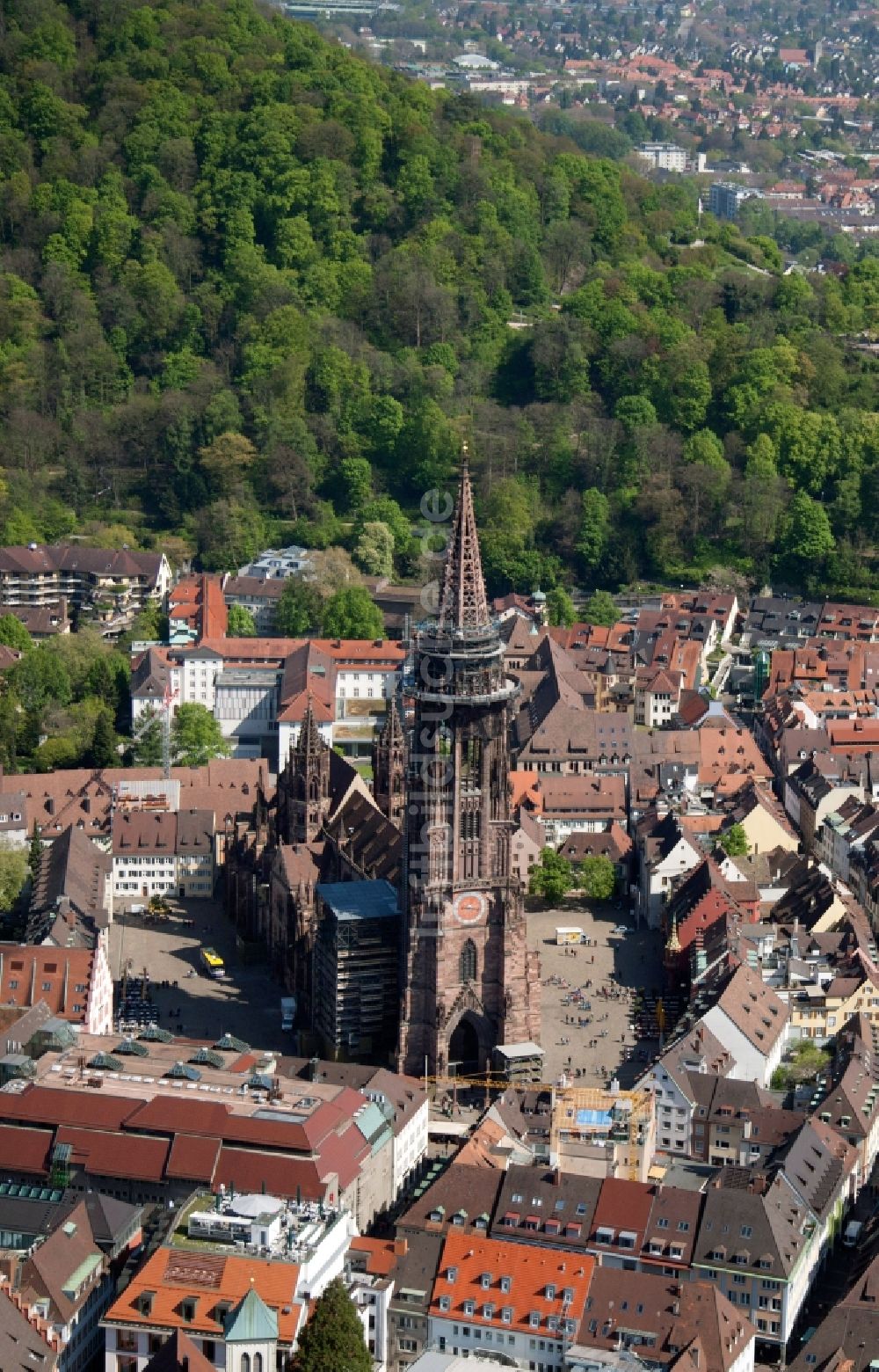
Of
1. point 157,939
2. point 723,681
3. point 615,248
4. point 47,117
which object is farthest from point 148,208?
point 157,939

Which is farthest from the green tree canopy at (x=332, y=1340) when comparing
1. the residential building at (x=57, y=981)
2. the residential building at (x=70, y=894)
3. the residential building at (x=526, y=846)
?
the residential building at (x=526, y=846)

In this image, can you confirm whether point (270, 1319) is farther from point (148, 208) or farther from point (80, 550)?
point (148, 208)

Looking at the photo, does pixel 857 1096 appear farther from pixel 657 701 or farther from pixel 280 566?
pixel 280 566

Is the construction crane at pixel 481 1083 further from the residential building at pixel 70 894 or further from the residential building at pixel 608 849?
the residential building at pixel 608 849

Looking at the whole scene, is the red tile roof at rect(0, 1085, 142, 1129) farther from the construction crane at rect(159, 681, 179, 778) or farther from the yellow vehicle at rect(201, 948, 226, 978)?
the construction crane at rect(159, 681, 179, 778)

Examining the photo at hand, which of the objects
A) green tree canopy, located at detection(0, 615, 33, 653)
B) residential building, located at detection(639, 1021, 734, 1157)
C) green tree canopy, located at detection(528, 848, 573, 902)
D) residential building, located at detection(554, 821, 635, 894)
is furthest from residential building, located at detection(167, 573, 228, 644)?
residential building, located at detection(639, 1021, 734, 1157)
